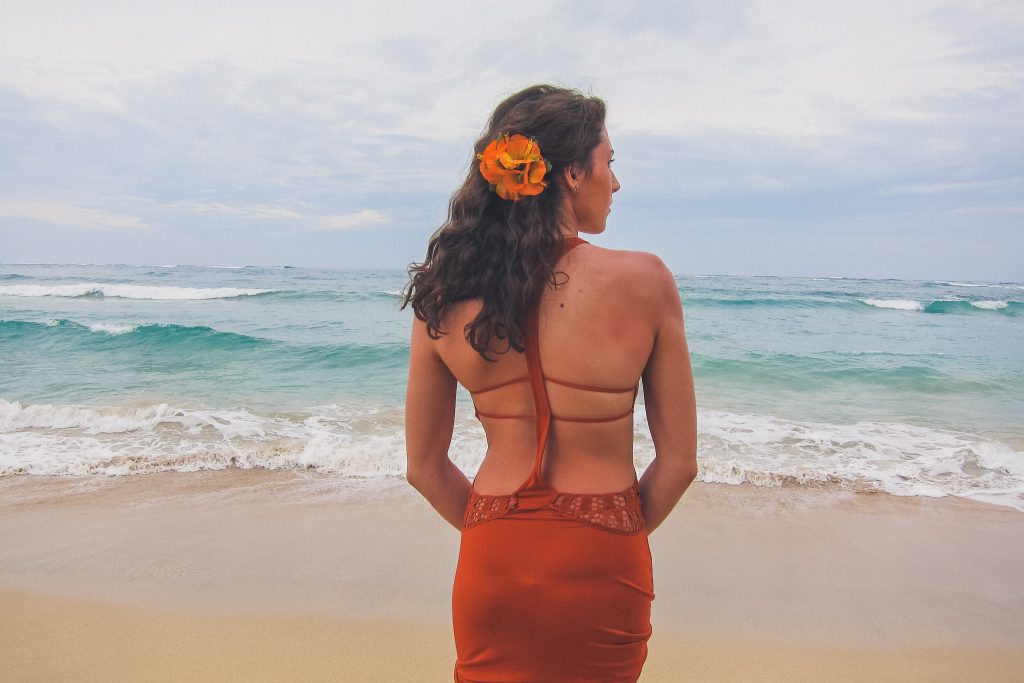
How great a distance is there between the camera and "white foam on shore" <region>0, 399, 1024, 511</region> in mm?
5332

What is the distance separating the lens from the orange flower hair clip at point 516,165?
4.43 feet

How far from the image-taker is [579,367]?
134cm

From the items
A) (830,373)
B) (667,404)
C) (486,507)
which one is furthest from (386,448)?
(830,373)

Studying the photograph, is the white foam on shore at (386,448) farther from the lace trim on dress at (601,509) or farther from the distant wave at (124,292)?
the distant wave at (124,292)

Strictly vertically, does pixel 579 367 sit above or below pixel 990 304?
below

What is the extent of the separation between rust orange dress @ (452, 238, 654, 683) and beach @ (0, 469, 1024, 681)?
67.3 inches

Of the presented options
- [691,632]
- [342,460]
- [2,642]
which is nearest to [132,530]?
[2,642]

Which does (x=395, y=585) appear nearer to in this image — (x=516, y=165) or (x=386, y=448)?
(x=386, y=448)

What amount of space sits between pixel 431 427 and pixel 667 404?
57 centimetres

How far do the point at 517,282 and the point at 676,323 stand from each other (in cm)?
34

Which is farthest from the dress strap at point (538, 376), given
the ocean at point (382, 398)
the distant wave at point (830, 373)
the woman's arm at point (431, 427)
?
the distant wave at point (830, 373)

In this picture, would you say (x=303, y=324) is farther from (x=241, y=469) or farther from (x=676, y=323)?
(x=676, y=323)

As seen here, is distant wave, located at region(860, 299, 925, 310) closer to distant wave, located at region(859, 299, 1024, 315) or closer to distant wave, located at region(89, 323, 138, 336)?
distant wave, located at region(859, 299, 1024, 315)

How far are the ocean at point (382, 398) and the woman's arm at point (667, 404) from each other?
12.7ft
